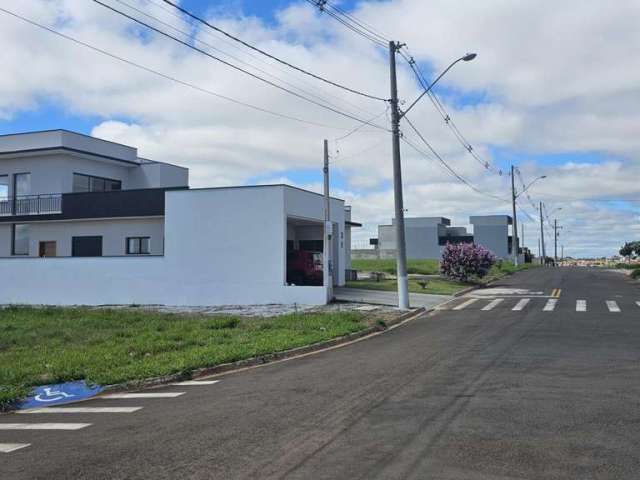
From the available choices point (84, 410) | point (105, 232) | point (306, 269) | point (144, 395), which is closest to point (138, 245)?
point (105, 232)

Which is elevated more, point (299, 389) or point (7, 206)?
point (7, 206)

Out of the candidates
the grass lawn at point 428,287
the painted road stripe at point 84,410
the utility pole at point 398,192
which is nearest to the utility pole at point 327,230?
the utility pole at point 398,192

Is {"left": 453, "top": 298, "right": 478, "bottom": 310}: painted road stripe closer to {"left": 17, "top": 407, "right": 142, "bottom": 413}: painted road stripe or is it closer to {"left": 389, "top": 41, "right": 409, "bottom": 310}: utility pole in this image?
{"left": 389, "top": 41, "right": 409, "bottom": 310}: utility pole

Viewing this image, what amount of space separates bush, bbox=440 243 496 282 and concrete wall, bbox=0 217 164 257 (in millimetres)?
16794

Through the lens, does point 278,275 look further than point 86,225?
No

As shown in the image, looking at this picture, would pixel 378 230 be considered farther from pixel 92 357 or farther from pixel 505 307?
pixel 92 357

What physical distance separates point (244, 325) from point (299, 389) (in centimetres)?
808

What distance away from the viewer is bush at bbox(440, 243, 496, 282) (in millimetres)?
36094

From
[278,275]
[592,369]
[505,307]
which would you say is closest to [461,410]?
[592,369]

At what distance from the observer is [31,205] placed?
33406mm

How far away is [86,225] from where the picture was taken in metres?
31.0

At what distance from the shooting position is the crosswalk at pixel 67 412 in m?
7.43

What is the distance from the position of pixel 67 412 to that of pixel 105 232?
2290cm

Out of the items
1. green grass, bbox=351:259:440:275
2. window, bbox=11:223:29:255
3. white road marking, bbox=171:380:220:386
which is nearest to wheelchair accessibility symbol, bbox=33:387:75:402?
white road marking, bbox=171:380:220:386
